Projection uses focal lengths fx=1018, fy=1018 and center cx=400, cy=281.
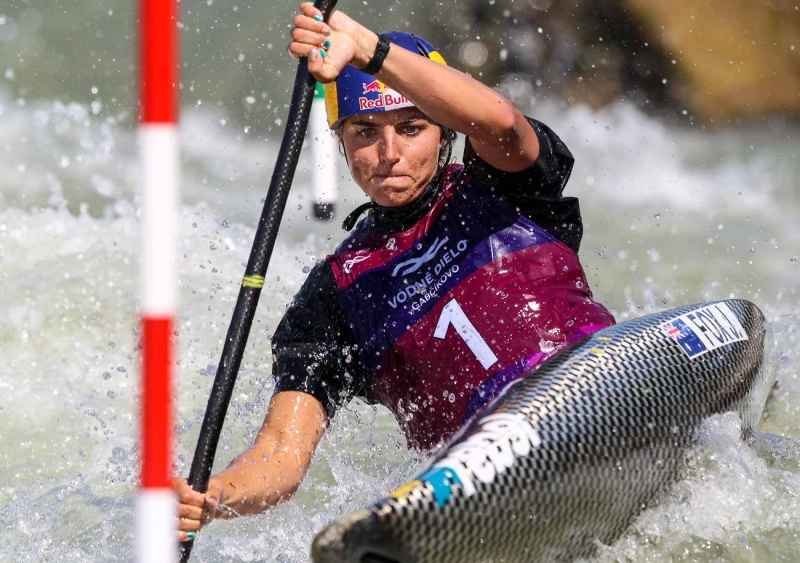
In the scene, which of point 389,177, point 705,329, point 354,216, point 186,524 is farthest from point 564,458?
point 354,216

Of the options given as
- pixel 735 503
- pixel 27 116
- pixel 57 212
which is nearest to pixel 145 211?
pixel 735 503

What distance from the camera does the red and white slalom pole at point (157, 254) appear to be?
55.3 inches

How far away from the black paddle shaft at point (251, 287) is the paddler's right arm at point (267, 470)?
5 centimetres

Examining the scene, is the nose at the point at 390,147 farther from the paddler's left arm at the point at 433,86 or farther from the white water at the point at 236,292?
the white water at the point at 236,292

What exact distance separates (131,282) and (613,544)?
3.88 meters

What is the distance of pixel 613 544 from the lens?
232cm

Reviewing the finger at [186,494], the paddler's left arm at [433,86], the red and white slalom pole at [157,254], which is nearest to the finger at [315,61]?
the paddler's left arm at [433,86]

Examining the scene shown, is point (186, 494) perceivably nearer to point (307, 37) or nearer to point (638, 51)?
point (307, 37)

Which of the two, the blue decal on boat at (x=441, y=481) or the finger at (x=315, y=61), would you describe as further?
the finger at (x=315, y=61)

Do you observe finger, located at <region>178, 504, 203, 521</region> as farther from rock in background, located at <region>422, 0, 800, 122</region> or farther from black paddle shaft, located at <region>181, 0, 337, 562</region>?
rock in background, located at <region>422, 0, 800, 122</region>

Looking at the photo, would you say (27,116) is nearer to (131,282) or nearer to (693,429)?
(131,282)

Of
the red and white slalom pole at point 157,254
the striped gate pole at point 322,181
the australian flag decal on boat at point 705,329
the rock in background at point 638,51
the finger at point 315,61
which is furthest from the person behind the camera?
the rock in background at point 638,51

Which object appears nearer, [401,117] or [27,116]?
[401,117]

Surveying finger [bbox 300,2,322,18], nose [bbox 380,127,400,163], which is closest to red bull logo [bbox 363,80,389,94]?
nose [bbox 380,127,400,163]
